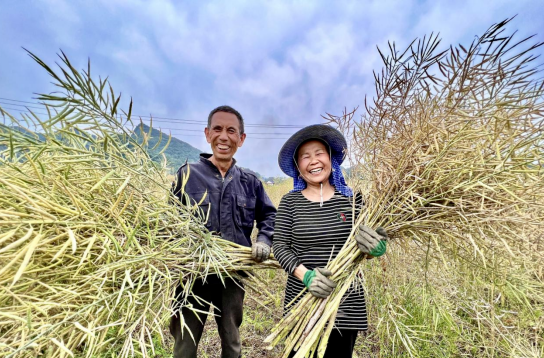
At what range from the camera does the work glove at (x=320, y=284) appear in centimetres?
111

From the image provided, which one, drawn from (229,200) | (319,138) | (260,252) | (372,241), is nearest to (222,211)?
(229,200)

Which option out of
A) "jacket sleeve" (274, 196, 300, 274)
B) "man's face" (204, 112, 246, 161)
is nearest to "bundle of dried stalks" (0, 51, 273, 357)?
"jacket sleeve" (274, 196, 300, 274)

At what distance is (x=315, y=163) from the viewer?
135 centimetres

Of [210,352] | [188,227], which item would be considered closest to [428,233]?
[188,227]

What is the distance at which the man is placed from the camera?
1.62m

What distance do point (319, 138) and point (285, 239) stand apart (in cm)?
60

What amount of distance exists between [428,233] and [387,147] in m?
0.43

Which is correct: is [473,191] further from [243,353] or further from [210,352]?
[210,352]

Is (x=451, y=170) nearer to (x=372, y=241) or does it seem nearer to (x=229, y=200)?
(x=372, y=241)

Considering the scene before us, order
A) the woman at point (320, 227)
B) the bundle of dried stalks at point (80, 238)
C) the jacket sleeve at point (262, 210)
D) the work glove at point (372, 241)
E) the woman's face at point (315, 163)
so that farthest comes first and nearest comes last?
the jacket sleeve at point (262, 210), the woman's face at point (315, 163), the woman at point (320, 227), the work glove at point (372, 241), the bundle of dried stalks at point (80, 238)

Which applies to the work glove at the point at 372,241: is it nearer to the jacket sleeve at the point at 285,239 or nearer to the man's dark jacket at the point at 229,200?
the jacket sleeve at the point at 285,239

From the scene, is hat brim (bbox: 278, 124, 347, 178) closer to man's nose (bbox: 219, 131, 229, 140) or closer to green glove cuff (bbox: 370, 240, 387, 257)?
man's nose (bbox: 219, 131, 229, 140)

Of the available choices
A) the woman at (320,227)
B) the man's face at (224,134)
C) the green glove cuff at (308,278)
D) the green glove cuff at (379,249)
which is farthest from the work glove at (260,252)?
the man's face at (224,134)

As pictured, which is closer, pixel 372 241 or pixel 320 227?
pixel 372 241
